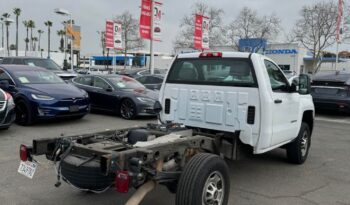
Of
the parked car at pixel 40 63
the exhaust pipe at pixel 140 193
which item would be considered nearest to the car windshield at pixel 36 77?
the parked car at pixel 40 63

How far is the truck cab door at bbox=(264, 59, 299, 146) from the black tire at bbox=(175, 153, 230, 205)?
4.99 feet

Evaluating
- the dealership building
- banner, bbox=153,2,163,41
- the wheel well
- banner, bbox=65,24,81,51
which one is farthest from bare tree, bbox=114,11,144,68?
the wheel well

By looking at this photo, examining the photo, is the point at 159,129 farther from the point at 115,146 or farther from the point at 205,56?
the point at 205,56

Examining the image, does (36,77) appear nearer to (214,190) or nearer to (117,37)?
(214,190)

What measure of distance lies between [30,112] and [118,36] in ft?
61.1

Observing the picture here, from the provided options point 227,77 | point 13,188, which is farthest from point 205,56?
point 13,188

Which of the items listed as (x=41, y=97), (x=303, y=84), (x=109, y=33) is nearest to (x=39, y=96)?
(x=41, y=97)

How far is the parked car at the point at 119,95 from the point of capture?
38.4ft

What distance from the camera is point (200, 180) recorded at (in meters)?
3.84

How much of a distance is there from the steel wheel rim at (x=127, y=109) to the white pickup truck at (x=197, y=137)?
5.62m

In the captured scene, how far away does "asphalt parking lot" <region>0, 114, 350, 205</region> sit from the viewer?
4.94 meters

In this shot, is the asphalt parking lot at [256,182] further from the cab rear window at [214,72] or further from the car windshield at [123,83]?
the car windshield at [123,83]

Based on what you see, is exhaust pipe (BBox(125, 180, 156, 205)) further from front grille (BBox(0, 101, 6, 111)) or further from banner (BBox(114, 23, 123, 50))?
banner (BBox(114, 23, 123, 50))

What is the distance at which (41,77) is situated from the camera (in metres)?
11.0
